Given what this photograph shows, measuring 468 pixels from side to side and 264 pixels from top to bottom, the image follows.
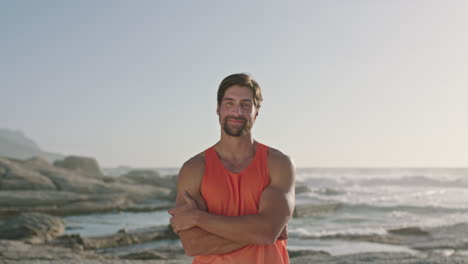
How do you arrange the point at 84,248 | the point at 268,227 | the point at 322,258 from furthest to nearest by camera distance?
the point at 84,248
the point at 322,258
the point at 268,227

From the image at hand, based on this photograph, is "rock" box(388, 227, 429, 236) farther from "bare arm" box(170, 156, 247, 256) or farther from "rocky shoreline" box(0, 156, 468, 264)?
"bare arm" box(170, 156, 247, 256)

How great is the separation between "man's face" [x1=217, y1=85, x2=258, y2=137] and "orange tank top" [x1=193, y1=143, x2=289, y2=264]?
190 millimetres

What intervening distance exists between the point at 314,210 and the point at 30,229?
18.0 m

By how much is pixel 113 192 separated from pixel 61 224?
19.6 metres

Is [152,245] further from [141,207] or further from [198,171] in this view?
[141,207]

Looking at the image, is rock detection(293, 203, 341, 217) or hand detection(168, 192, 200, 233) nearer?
hand detection(168, 192, 200, 233)

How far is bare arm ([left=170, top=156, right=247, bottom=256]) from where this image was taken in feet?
10.2

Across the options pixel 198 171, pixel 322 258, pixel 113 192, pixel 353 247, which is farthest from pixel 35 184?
pixel 198 171

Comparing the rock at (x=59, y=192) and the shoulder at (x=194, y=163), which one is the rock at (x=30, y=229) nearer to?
the rock at (x=59, y=192)

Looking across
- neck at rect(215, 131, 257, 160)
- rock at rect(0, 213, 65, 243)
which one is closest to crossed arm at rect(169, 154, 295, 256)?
neck at rect(215, 131, 257, 160)

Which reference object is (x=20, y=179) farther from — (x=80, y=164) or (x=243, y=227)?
(x=243, y=227)

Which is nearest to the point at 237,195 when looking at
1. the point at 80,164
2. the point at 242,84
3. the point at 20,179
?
the point at 242,84

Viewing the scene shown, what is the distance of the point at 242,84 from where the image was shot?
10.4 ft

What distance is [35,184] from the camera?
34062mm
